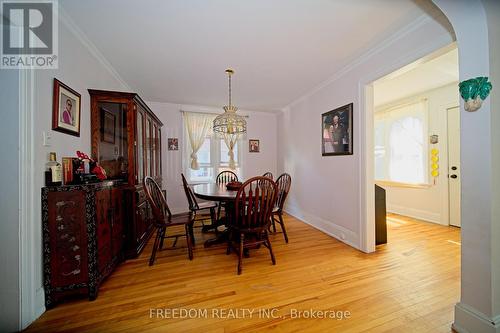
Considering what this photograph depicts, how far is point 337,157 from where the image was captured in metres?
2.83

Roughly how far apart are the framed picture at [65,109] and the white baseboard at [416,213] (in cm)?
554

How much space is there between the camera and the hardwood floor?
1.28 m

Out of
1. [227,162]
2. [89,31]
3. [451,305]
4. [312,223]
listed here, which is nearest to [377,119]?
[312,223]

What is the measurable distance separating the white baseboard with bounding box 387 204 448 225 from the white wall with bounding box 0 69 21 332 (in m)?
5.45

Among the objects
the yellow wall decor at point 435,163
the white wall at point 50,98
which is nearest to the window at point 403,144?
the yellow wall decor at point 435,163

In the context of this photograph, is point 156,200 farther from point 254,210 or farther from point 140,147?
point 254,210

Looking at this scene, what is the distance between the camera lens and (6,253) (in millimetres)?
1251

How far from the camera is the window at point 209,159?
14.0 ft

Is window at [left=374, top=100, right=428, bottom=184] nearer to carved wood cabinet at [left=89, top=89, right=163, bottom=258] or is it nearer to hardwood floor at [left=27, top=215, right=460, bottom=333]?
hardwood floor at [left=27, top=215, right=460, bottom=333]

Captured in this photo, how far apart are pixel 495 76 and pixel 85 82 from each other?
11.2 ft

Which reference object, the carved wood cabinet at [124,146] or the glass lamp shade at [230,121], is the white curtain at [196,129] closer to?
the glass lamp shade at [230,121]

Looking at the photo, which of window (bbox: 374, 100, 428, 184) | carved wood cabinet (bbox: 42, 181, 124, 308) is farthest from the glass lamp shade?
window (bbox: 374, 100, 428, 184)

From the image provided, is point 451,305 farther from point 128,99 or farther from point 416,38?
point 128,99

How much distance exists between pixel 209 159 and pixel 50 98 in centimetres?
304
